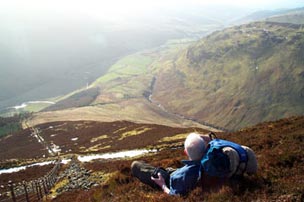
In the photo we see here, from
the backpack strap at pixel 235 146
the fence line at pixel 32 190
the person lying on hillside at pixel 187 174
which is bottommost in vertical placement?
the fence line at pixel 32 190

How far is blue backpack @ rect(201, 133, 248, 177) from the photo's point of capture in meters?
11.5

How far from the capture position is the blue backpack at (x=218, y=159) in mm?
11492

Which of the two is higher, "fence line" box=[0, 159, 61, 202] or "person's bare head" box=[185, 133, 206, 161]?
"person's bare head" box=[185, 133, 206, 161]

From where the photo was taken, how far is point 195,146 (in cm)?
1206

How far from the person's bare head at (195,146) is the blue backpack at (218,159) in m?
0.30

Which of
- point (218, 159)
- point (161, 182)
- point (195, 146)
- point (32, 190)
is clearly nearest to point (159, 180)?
point (161, 182)

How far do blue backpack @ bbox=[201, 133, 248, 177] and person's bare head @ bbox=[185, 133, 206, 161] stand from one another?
0.97 ft

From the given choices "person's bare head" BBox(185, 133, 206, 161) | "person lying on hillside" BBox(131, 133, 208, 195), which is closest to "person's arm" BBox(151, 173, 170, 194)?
"person lying on hillside" BBox(131, 133, 208, 195)

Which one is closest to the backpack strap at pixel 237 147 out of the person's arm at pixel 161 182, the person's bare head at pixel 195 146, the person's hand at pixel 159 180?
the person's bare head at pixel 195 146

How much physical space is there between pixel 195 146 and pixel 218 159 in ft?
2.94

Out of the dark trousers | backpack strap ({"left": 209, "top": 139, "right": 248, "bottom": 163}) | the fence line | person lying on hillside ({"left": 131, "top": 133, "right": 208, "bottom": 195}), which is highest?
backpack strap ({"left": 209, "top": 139, "right": 248, "bottom": 163})

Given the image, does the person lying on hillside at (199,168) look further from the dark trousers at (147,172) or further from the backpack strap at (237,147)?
the dark trousers at (147,172)

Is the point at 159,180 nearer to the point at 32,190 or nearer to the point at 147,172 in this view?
the point at 147,172

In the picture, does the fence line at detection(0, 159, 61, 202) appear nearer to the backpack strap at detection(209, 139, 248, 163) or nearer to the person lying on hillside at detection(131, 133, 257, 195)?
the person lying on hillside at detection(131, 133, 257, 195)
